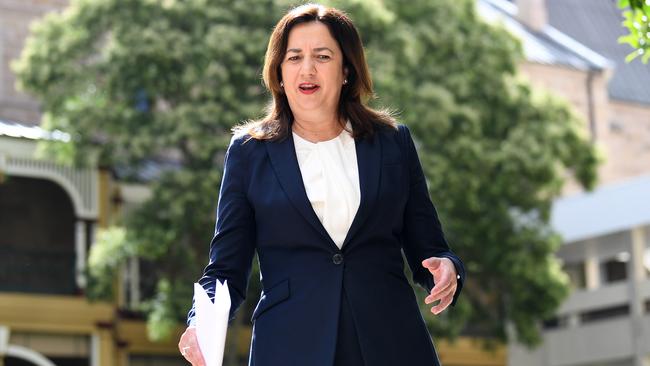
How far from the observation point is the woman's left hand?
3.95 metres

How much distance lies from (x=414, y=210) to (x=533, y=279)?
21.5 meters

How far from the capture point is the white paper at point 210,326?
379 centimetres

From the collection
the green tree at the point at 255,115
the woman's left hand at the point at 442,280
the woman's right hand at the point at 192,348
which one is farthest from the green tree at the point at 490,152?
the woman's right hand at the point at 192,348

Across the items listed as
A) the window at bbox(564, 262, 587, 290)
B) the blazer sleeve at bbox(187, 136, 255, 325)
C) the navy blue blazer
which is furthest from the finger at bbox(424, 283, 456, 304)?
the window at bbox(564, 262, 587, 290)

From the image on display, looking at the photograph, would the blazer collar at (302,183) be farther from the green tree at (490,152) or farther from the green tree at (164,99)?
the green tree at (490,152)

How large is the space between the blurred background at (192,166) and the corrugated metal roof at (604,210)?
0.17 ft

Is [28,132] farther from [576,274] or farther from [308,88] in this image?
[308,88]

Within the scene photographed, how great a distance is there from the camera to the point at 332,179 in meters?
4.14

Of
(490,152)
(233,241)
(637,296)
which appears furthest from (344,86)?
(637,296)

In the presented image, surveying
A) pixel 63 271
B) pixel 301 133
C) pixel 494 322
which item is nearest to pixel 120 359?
pixel 63 271

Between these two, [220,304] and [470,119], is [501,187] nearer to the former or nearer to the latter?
[470,119]

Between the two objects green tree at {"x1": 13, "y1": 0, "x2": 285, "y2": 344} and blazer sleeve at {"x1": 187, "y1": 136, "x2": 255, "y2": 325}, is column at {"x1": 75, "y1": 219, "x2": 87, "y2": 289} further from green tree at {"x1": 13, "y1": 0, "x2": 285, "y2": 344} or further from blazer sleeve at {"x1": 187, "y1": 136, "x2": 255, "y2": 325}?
blazer sleeve at {"x1": 187, "y1": 136, "x2": 255, "y2": 325}

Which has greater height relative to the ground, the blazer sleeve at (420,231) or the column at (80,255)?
the column at (80,255)

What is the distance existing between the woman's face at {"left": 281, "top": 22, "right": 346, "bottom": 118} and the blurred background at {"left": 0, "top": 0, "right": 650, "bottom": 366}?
17.1 metres
